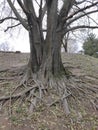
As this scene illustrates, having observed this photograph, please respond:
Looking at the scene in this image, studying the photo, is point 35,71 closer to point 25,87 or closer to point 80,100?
point 25,87

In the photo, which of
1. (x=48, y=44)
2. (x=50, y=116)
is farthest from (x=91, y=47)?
(x=50, y=116)

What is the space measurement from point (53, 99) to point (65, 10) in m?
2.92

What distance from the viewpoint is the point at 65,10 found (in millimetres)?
7852

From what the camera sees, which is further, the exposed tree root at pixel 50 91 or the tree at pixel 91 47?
the tree at pixel 91 47

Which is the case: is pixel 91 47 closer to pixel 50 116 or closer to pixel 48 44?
pixel 48 44

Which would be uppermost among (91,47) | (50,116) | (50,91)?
(50,91)

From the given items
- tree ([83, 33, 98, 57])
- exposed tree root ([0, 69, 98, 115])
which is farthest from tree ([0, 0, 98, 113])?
tree ([83, 33, 98, 57])

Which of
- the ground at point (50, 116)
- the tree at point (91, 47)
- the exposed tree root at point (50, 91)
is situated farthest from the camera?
the tree at point (91, 47)

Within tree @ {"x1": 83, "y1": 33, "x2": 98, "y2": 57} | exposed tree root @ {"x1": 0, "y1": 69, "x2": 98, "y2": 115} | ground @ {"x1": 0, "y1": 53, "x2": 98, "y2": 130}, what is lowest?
tree @ {"x1": 83, "y1": 33, "x2": 98, "y2": 57}

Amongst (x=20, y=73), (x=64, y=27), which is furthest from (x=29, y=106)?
(x=64, y=27)

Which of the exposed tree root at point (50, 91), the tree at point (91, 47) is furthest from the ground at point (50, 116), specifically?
the tree at point (91, 47)

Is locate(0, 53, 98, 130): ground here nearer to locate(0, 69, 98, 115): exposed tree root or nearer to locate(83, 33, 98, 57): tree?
locate(0, 69, 98, 115): exposed tree root

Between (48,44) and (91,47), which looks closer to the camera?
(48,44)

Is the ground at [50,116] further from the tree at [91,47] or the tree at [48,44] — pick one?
the tree at [91,47]
